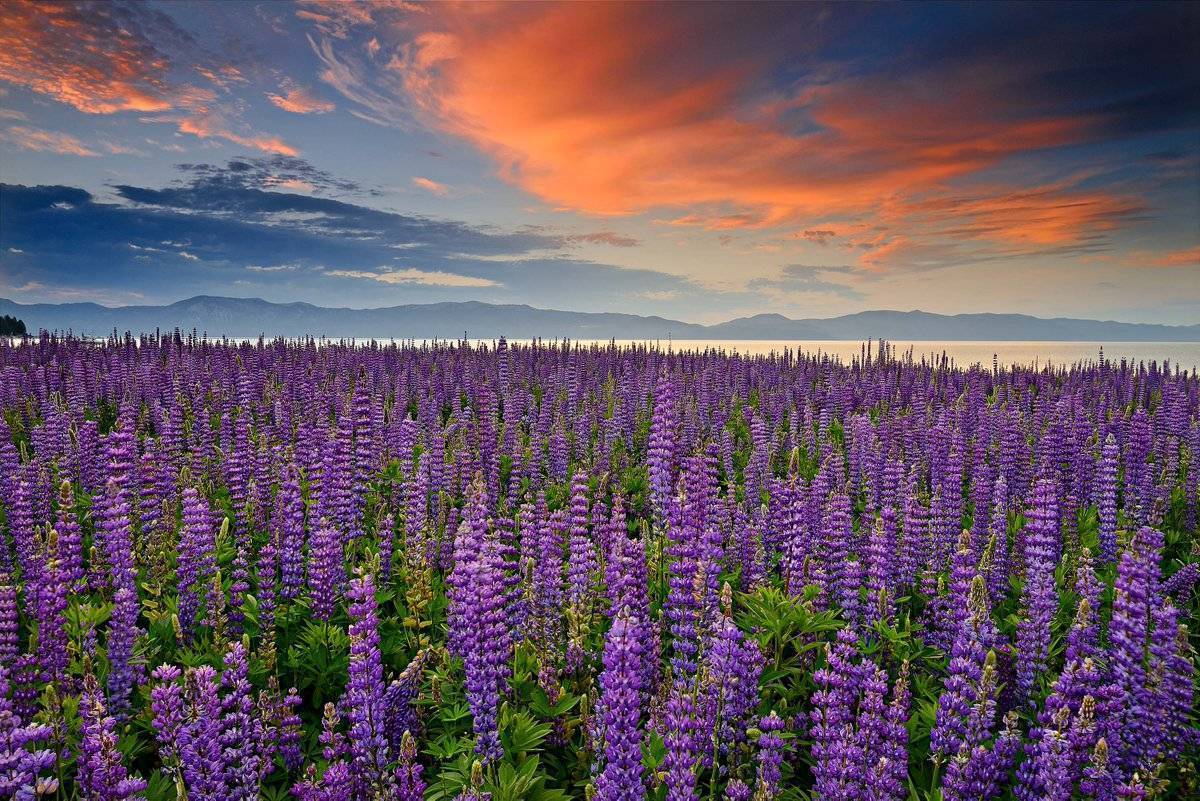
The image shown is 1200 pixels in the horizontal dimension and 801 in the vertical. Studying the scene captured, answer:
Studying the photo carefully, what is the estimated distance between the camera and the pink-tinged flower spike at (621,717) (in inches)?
167

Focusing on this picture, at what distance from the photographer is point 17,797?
12.4ft

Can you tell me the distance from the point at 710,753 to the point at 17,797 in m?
4.62

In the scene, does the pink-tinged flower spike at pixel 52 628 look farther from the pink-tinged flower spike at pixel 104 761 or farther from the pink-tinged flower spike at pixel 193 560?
the pink-tinged flower spike at pixel 104 761

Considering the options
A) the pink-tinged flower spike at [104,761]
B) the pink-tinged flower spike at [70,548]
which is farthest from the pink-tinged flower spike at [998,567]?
the pink-tinged flower spike at [70,548]

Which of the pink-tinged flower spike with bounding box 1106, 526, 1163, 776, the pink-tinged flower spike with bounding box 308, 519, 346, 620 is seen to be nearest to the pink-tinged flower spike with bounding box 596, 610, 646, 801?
the pink-tinged flower spike with bounding box 1106, 526, 1163, 776

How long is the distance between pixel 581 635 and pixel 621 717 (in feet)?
7.06

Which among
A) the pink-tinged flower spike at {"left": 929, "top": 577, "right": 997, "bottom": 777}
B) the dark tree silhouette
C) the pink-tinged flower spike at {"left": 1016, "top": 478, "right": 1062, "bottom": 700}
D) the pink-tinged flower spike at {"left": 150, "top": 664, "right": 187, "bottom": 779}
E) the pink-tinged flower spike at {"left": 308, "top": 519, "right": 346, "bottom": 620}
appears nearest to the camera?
the pink-tinged flower spike at {"left": 150, "top": 664, "right": 187, "bottom": 779}

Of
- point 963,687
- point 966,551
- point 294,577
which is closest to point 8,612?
point 294,577

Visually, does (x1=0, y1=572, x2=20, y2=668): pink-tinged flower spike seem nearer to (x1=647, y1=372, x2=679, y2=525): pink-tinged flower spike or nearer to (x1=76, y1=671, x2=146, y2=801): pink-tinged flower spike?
(x1=76, y1=671, x2=146, y2=801): pink-tinged flower spike

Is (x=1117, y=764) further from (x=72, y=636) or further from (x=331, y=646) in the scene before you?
(x=72, y=636)

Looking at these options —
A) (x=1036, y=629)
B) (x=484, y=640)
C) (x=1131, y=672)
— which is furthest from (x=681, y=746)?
(x=1036, y=629)

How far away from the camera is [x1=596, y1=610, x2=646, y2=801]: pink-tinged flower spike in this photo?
424 cm

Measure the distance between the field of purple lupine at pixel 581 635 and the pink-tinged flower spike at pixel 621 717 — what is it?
0.02m

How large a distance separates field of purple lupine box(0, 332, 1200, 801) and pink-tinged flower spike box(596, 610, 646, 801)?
0.02 meters
